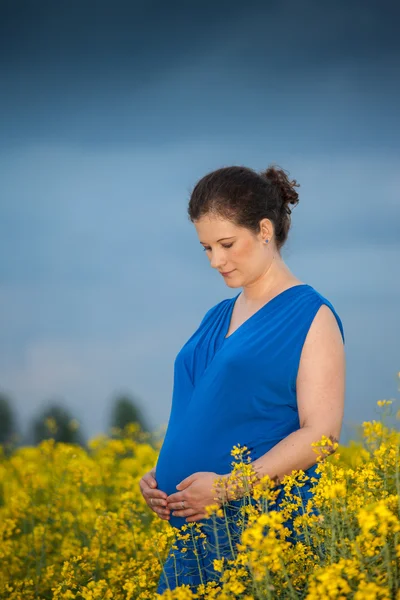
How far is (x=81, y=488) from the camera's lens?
17.6 ft

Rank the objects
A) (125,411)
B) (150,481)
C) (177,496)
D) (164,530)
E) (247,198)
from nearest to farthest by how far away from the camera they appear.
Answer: (164,530)
(177,496)
(247,198)
(150,481)
(125,411)

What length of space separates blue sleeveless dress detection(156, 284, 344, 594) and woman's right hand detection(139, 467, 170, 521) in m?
0.03

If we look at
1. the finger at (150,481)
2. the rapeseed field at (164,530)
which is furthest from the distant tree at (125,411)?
the finger at (150,481)

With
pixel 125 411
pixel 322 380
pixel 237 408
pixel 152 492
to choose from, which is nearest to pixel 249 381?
pixel 237 408

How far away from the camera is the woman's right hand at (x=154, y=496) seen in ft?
8.98

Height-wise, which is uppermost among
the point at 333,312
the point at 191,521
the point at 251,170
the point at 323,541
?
the point at 251,170

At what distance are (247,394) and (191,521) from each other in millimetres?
463

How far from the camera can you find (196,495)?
2523mm

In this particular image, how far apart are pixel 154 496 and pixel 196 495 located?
323 millimetres

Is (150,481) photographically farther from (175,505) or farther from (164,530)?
(164,530)

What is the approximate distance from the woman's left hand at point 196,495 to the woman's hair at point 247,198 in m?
0.87

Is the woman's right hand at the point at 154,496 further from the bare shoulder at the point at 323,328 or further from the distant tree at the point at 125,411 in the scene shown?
the distant tree at the point at 125,411

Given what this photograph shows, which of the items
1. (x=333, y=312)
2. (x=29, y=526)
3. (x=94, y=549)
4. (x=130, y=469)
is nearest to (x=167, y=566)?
(x=333, y=312)

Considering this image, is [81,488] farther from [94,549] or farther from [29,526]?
[94,549]
